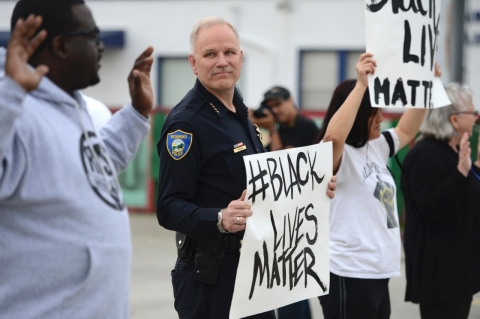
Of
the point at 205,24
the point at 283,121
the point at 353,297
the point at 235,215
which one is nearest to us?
the point at 235,215

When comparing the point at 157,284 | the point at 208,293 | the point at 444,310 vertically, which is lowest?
the point at 157,284

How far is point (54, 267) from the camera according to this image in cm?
229

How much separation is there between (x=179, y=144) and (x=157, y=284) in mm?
5385

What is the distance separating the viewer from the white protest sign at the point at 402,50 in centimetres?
431

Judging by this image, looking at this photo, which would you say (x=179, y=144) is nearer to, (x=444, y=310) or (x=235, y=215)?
(x=235, y=215)

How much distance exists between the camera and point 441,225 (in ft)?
15.9

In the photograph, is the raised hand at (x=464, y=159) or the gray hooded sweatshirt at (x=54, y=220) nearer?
the gray hooded sweatshirt at (x=54, y=220)

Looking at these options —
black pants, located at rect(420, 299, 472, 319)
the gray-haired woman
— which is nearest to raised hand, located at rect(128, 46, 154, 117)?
the gray-haired woman

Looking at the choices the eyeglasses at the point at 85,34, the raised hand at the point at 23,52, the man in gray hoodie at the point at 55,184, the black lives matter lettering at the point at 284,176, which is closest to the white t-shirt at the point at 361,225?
the black lives matter lettering at the point at 284,176

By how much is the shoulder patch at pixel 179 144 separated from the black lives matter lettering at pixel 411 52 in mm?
1289

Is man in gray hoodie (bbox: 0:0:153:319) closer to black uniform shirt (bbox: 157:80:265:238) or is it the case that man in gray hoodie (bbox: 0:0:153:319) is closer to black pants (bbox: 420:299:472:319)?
black uniform shirt (bbox: 157:80:265:238)

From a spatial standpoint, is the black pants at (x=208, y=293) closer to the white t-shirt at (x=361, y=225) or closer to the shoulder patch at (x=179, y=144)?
the shoulder patch at (x=179, y=144)

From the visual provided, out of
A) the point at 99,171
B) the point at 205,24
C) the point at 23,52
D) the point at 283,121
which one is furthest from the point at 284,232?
the point at 283,121

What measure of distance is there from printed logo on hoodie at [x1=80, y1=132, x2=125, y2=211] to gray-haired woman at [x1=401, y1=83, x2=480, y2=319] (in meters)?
2.71
